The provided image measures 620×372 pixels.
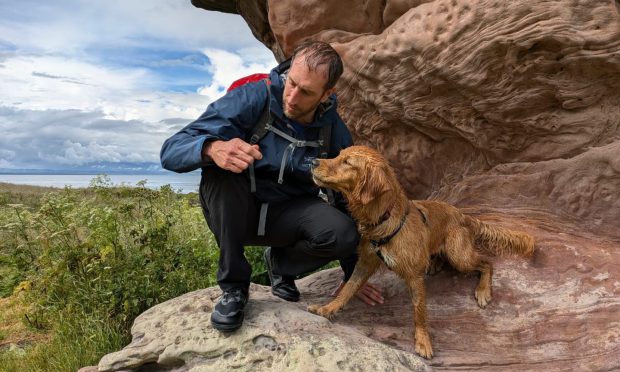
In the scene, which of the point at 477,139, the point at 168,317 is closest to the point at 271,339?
the point at 168,317

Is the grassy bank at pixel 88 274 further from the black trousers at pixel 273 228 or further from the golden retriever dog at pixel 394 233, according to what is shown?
the golden retriever dog at pixel 394 233

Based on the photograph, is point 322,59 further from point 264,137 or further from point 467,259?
point 467,259

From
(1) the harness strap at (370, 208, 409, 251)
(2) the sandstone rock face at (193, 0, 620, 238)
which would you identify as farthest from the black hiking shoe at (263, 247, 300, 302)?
(2) the sandstone rock face at (193, 0, 620, 238)

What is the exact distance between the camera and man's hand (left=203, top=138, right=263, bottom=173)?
3.46 metres

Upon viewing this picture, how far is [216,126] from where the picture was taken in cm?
384

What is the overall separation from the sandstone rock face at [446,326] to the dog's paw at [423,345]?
0.06 meters

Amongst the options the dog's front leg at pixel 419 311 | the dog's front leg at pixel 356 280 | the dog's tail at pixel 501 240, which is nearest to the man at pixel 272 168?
the dog's front leg at pixel 356 280

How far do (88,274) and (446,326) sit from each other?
4.00 meters

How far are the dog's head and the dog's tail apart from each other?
147cm

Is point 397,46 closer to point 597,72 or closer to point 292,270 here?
point 597,72

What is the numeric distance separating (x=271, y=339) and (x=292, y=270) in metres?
1.07

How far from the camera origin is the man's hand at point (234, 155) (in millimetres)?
3457

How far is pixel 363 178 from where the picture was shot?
3.87 m

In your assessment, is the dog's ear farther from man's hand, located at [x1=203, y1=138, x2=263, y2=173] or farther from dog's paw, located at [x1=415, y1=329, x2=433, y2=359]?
dog's paw, located at [x1=415, y1=329, x2=433, y2=359]
